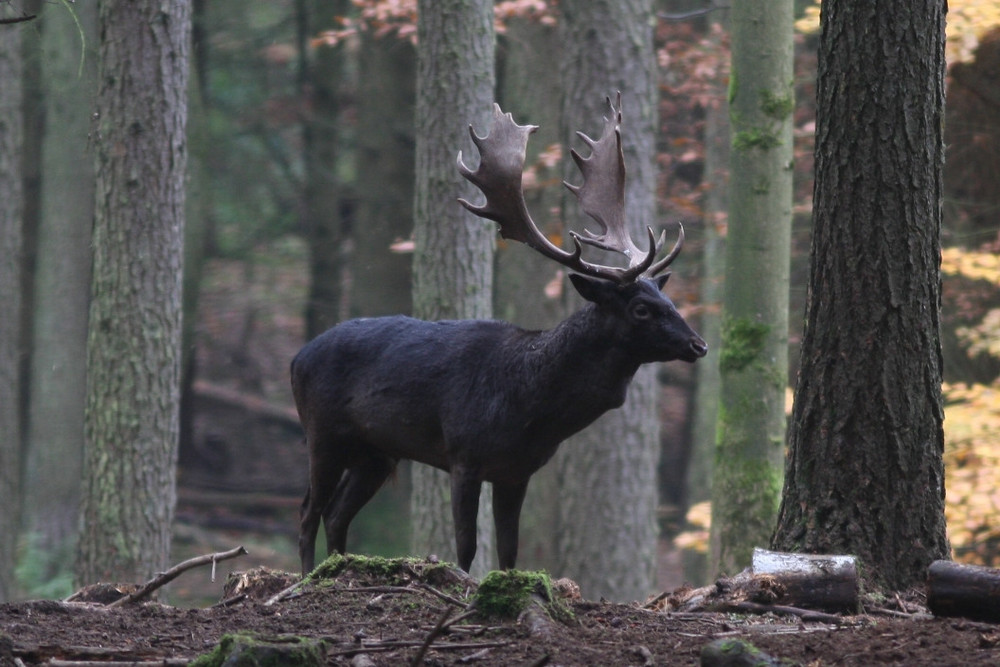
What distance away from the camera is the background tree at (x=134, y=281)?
9.80 m

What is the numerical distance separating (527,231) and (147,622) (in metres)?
3.11

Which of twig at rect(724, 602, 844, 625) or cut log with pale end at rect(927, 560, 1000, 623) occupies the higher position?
cut log with pale end at rect(927, 560, 1000, 623)

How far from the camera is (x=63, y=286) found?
17547 millimetres

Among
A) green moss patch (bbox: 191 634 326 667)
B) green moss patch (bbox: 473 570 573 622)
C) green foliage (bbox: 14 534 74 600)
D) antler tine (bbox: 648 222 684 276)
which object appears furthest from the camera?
green foliage (bbox: 14 534 74 600)

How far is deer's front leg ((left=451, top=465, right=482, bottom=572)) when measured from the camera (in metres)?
7.57

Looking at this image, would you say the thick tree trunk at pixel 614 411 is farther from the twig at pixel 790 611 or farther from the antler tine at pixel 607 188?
the twig at pixel 790 611

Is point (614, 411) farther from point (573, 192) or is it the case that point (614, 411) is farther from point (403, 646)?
point (403, 646)

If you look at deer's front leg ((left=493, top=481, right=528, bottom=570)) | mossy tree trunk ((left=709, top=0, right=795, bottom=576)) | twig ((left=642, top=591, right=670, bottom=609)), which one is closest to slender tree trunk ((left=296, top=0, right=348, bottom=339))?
mossy tree trunk ((left=709, top=0, right=795, bottom=576))

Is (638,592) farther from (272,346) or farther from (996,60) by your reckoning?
(272,346)

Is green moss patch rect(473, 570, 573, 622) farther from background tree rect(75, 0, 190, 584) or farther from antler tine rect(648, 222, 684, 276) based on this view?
background tree rect(75, 0, 190, 584)

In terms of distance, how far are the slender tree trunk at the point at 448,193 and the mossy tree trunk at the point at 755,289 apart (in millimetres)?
2173

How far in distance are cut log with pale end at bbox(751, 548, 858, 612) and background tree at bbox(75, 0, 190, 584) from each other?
5323mm

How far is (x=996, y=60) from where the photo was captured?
13.8 meters

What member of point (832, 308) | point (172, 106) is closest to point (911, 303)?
point (832, 308)
